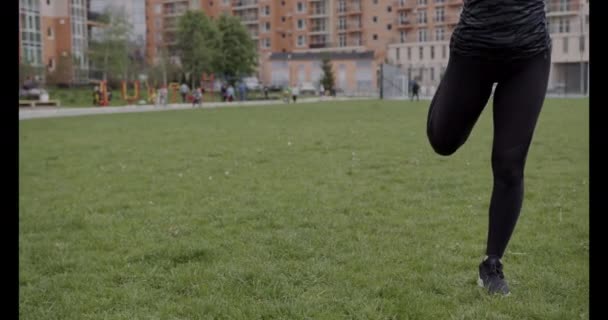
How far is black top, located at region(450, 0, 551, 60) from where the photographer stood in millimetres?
3379

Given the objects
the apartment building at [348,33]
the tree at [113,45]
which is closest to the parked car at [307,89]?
the apartment building at [348,33]

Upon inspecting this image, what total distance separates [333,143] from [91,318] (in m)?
11.2

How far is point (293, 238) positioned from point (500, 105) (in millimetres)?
2460

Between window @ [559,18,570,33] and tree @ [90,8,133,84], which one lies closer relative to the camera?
tree @ [90,8,133,84]

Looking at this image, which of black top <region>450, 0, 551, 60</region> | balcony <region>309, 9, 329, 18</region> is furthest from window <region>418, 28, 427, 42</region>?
black top <region>450, 0, 551, 60</region>

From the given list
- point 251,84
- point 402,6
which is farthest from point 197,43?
point 402,6

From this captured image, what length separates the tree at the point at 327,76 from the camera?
8038cm

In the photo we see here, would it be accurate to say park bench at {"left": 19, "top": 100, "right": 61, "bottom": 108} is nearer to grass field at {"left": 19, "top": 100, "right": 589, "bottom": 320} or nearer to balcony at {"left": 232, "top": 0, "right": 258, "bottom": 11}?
grass field at {"left": 19, "top": 100, "right": 589, "bottom": 320}

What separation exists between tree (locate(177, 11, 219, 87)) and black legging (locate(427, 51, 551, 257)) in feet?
226

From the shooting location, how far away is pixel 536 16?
11.3 ft

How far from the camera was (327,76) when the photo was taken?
3177 inches

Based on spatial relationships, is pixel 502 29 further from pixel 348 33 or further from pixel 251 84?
pixel 348 33
